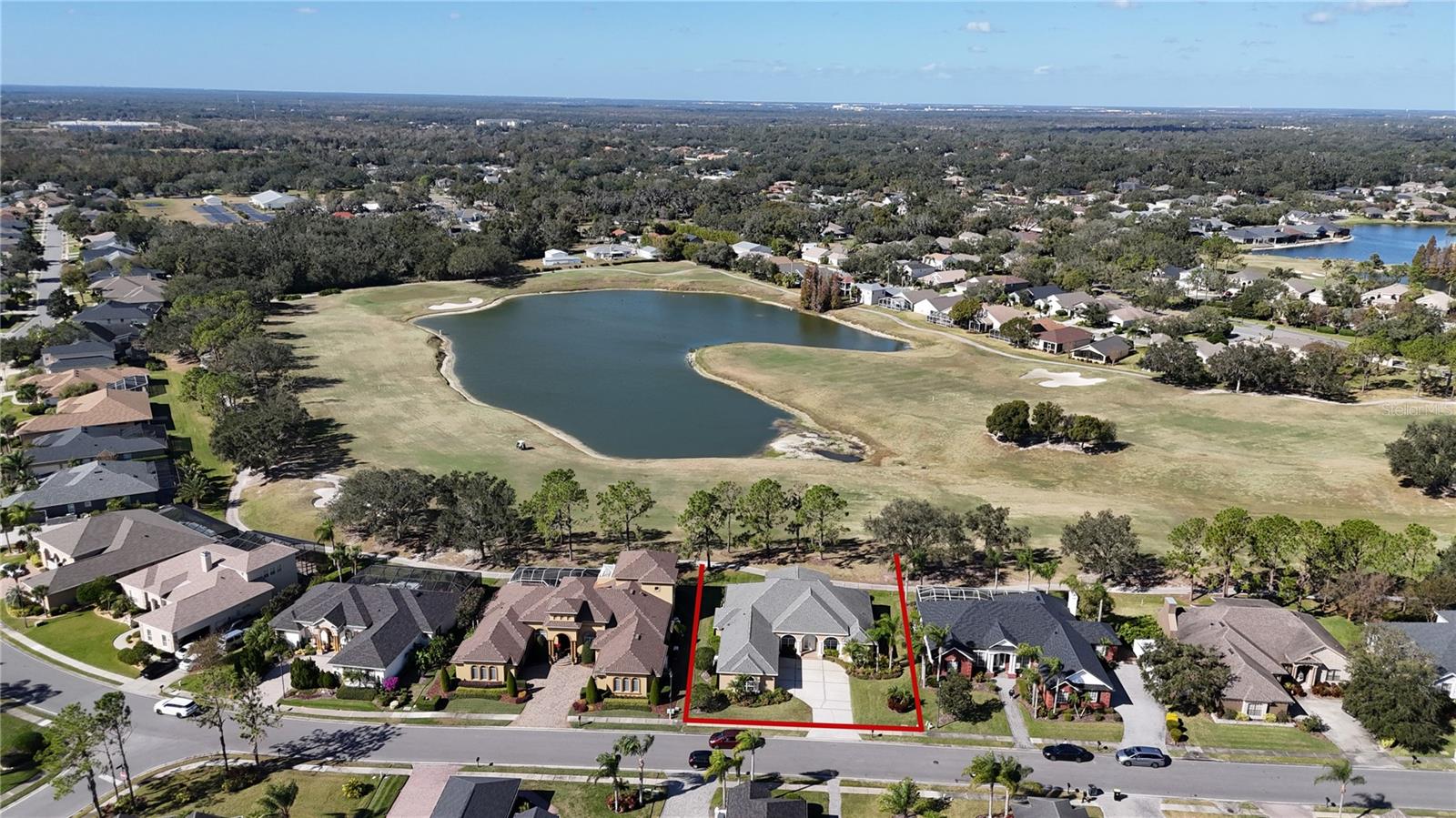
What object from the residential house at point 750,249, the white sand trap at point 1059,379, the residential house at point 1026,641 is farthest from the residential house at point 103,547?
the residential house at point 750,249

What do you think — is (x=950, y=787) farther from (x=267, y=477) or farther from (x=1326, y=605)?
(x=267, y=477)

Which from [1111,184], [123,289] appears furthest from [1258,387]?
[1111,184]

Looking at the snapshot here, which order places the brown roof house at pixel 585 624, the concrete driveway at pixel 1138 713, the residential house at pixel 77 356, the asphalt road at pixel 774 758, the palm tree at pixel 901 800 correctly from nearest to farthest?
the palm tree at pixel 901 800 → the asphalt road at pixel 774 758 → the concrete driveway at pixel 1138 713 → the brown roof house at pixel 585 624 → the residential house at pixel 77 356

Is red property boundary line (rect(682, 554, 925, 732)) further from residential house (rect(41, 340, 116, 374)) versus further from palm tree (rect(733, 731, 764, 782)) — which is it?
residential house (rect(41, 340, 116, 374))

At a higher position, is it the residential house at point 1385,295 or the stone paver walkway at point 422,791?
the residential house at point 1385,295

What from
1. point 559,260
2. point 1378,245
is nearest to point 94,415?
point 559,260

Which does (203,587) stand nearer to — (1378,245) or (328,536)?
(328,536)

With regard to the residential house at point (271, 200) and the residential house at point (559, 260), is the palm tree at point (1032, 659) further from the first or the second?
the residential house at point (271, 200)

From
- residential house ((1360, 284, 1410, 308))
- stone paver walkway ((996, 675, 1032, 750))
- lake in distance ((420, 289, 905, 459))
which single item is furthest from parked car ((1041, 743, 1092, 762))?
residential house ((1360, 284, 1410, 308))
